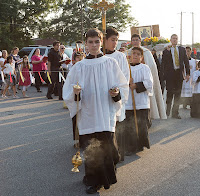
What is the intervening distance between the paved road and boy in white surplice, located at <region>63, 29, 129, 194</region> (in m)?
0.26

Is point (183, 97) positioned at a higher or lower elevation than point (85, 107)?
lower

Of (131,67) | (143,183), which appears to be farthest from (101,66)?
(131,67)

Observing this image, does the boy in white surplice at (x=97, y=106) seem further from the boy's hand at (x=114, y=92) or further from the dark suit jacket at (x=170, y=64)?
the dark suit jacket at (x=170, y=64)

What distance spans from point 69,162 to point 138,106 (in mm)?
1444

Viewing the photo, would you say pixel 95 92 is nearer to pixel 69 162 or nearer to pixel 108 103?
pixel 108 103

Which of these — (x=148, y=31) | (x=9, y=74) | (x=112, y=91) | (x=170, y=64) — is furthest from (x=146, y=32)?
(x=112, y=91)

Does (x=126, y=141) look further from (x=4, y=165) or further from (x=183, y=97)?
(x=183, y=97)

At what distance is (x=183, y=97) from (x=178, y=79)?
152cm

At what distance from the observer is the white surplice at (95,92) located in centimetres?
422

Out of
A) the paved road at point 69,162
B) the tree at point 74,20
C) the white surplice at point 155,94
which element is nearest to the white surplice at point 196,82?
the paved road at point 69,162

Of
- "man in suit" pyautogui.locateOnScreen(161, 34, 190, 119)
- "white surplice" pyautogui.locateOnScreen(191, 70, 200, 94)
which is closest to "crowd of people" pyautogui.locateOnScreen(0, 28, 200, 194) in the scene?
"man in suit" pyautogui.locateOnScreen(161, 34, 190, 119)

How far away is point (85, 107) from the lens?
4.32 metres

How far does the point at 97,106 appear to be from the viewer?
13.9 feet

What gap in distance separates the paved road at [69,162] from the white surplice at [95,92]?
2.53 ft
